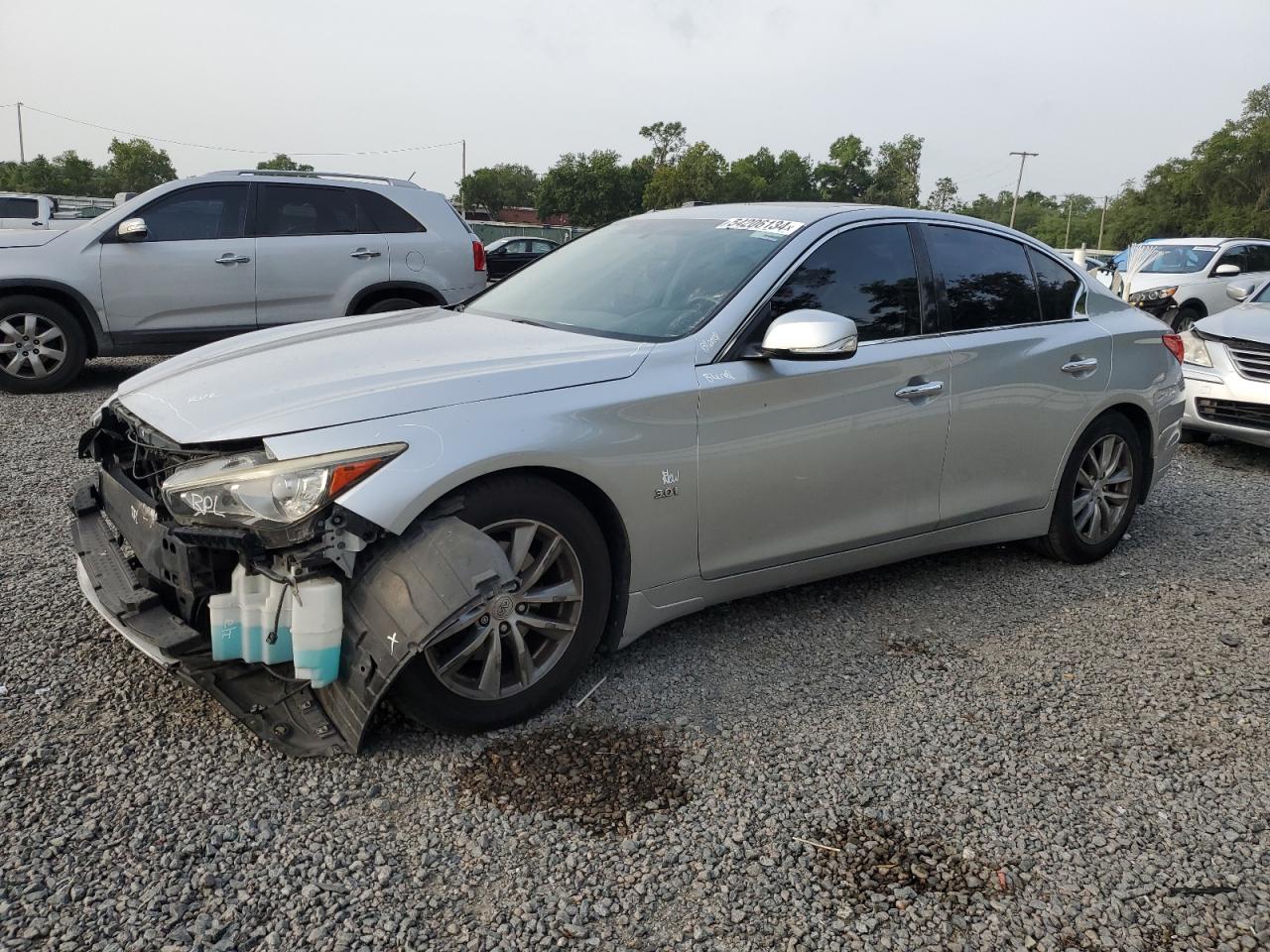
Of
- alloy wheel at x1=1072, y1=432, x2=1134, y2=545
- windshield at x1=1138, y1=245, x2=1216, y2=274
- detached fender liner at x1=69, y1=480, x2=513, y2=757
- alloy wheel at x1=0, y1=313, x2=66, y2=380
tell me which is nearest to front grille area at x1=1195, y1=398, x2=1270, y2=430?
alloy wheel at x1=1072, y1=432, x2=1134, y2=545

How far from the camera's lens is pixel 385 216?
8.95 meters

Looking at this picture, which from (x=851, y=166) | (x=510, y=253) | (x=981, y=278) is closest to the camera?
(x=981, y=278)

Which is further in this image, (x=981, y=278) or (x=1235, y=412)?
(x=1235, y=412)

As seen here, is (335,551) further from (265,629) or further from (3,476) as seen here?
(3,476)

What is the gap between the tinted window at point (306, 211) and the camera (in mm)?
8594

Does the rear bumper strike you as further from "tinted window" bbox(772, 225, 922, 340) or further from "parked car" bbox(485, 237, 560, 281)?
"parked car" bbox(485, 237, 560, 281)

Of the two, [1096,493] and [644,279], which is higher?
[644,279]

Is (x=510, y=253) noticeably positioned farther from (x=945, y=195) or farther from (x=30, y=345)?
(x=945, y=195)

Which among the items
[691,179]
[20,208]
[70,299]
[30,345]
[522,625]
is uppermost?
[691,179]

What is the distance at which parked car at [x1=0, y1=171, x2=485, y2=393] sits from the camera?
26.1ft

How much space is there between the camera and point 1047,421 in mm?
4543

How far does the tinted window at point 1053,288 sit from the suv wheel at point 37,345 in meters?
7.19

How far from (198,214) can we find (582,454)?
664 cm

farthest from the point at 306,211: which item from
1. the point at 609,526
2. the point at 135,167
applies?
the point at 135,167
